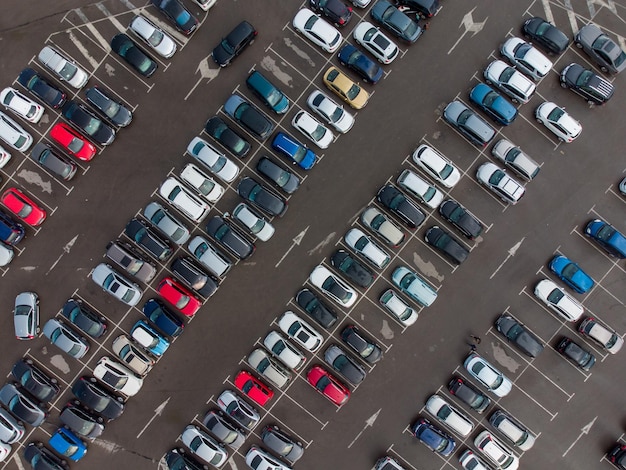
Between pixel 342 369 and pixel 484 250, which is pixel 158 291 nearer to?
pixel 342 369

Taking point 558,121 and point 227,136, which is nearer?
point 558,121

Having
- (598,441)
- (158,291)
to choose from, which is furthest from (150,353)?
(598,441)

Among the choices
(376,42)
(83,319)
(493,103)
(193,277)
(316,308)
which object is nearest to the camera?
(493,103)

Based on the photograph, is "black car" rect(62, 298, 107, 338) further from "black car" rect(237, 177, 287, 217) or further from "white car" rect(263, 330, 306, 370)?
"black car" rect(237, 177, 287, 217)

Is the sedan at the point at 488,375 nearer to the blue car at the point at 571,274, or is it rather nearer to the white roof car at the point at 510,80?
the blue car at the point at 571,274

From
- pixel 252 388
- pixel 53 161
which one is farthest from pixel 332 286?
pixel 53 161

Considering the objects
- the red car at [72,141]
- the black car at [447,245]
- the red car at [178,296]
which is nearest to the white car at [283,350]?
the red car at [178,296]

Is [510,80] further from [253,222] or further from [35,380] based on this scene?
[35,380]
